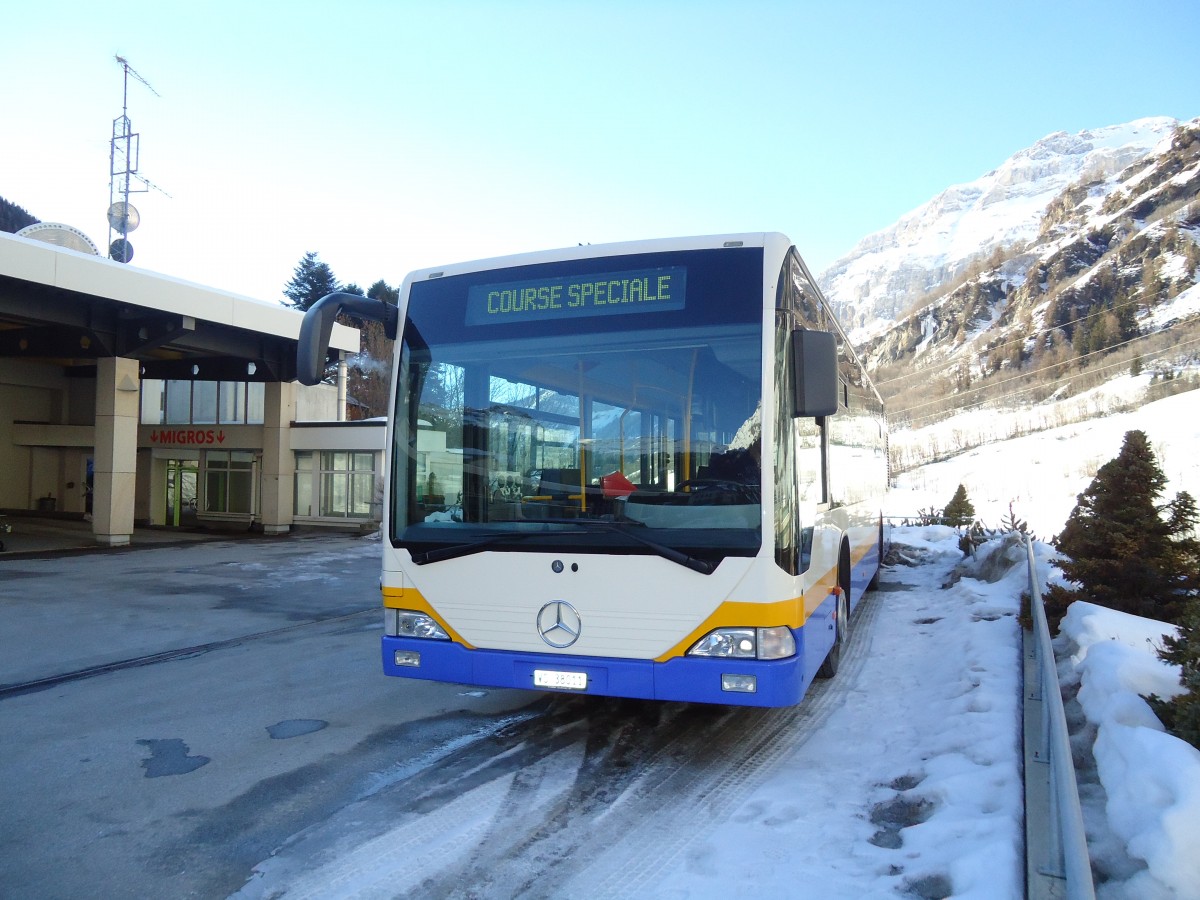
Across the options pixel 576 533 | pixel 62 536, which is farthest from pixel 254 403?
pixel 576 533

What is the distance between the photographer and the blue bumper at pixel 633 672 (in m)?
4.70

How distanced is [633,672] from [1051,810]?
218 cm

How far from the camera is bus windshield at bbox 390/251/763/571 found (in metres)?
4.85

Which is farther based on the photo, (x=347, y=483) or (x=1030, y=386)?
(x=1030, y=386)

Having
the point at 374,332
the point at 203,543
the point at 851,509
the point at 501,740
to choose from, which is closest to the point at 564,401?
the point at 501,740

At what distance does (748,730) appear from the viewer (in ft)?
19.4

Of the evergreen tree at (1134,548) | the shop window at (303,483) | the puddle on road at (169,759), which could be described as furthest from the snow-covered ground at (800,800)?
the shop window at (303,483)

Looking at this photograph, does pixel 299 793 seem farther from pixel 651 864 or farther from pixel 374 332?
pixel 374 332

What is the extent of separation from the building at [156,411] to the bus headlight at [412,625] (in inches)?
666

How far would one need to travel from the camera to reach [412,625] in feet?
18.0

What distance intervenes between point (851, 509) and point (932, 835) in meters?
4.52

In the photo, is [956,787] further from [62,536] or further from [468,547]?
[62,536]

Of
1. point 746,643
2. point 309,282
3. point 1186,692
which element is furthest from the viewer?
point 309,282

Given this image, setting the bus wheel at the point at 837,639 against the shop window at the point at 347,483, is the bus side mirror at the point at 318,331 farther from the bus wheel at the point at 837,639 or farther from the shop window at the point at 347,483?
the shop window at the point at 347,483
